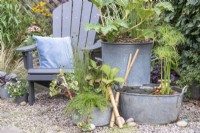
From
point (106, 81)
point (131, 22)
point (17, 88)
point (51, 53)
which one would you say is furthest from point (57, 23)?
point (106, 81)

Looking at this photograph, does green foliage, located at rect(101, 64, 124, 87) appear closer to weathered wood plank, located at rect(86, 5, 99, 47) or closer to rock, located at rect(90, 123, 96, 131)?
rock, located at rect(90, 123, 96, 131)

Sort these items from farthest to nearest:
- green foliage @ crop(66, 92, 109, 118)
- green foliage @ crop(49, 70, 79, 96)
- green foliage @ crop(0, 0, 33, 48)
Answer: green foliage @ crop(0, 0, 33, 48) → green foliage @ crop(49, 70, 79, 96) → green foliage @ crop(66, 92, 109, 118)

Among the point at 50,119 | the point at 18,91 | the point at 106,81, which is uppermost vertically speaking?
the point at 106,81

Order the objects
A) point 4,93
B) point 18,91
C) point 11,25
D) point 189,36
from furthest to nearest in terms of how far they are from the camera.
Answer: point 11,25, point 4,93, point 18,91, point 189,36

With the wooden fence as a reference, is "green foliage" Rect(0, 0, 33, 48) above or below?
below

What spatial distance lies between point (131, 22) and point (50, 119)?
3.53 ft

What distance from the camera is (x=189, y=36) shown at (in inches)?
144

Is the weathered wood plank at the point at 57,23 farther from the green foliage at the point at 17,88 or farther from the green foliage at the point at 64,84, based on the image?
the green foliage at the point at 64,84

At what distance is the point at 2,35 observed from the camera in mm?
4754

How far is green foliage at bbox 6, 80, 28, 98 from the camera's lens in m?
3.80

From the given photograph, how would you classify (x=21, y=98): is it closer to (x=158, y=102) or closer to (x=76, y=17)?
(x=76, y=17)

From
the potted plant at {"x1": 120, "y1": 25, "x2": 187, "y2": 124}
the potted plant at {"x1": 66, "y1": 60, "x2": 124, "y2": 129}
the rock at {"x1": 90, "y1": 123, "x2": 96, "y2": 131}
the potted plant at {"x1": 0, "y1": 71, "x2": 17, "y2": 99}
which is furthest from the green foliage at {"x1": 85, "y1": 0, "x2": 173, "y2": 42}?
the potted plant at {"x1": 0, "y1": 71, "x2": 17, "y2": 99}

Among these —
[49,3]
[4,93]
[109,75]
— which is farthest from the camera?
[49,3]

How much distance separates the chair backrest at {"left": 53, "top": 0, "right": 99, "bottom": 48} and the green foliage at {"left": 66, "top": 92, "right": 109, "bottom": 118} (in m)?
1.53
